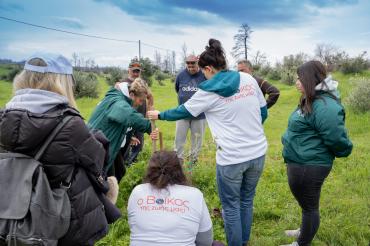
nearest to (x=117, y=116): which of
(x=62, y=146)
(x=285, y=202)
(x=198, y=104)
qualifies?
(x=198, y=104)

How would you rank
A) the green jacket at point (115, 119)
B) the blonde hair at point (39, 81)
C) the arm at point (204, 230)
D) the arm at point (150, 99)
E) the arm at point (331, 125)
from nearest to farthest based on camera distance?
1. the blonde hair at point (39, 81)
2. the arm at point (204, 230)
3. the arm at point (331, 125)
4. the green jacket at point (115, 119)
5. the arm at point (150, 99)

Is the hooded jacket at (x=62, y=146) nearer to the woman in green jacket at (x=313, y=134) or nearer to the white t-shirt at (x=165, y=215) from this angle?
the white t-shirt at (x=165, y=215)

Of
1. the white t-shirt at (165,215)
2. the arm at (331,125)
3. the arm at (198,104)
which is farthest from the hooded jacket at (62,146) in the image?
the arm at (331,125)

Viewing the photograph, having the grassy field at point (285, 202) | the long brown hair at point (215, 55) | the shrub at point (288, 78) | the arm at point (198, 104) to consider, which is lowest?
the grassy field at point (285, 202)

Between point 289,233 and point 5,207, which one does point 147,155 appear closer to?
point 289,233

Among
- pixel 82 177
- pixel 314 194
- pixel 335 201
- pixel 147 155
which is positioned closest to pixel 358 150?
pixel 335 201

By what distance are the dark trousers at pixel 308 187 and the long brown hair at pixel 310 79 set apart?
1.64 ft

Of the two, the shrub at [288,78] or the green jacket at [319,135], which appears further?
the shrub at [288,78]

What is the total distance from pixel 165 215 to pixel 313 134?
151 cm

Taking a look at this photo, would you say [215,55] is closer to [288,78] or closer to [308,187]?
[308,187]

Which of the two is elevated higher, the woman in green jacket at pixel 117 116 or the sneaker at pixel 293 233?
the woman in green jacket at pixel 117 116

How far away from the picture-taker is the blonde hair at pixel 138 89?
3867 mm

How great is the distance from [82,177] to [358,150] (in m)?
6.96

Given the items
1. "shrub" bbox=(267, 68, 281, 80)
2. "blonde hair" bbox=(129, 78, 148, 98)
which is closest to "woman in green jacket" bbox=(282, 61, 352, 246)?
"blonde hair" bbox=(129, 78, 148, 98)
